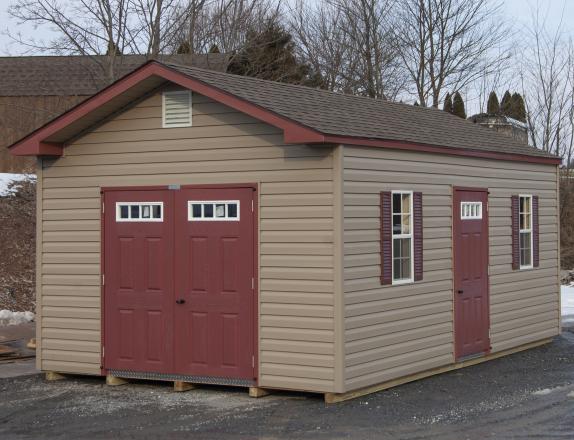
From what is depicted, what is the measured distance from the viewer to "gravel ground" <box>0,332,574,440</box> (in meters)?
8.94

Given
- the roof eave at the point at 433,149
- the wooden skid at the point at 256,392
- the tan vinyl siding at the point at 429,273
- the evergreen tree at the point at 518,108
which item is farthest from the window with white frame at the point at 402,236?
the evergreen tree at the point at 518,108

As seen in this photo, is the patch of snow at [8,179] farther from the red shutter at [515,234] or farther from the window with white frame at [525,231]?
the red shutter at [515,234]

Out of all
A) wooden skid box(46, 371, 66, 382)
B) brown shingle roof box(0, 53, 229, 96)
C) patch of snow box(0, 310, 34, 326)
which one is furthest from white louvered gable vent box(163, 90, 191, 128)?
brown shingle roof box(0, 53, 229, 96)

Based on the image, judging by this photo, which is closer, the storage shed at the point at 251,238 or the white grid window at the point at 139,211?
the storage shed at the point at 251,238

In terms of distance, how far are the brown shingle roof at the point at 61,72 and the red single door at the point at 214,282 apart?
14156 mm

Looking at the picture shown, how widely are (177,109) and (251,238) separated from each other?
179 centimetres

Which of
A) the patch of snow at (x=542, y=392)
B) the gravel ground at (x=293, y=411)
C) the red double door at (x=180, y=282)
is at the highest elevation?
the red double door at (x=180, y=282)

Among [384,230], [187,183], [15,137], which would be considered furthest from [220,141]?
[15,137]

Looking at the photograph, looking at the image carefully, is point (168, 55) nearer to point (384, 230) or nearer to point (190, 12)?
point (190, 12)

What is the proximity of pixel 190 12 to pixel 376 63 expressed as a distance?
9121 millimetres

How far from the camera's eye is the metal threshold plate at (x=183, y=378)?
35.0 feet

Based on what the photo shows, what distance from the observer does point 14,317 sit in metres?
17.4

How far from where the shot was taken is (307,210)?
34.0 feet

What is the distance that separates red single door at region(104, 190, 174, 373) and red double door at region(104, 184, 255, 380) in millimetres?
11
